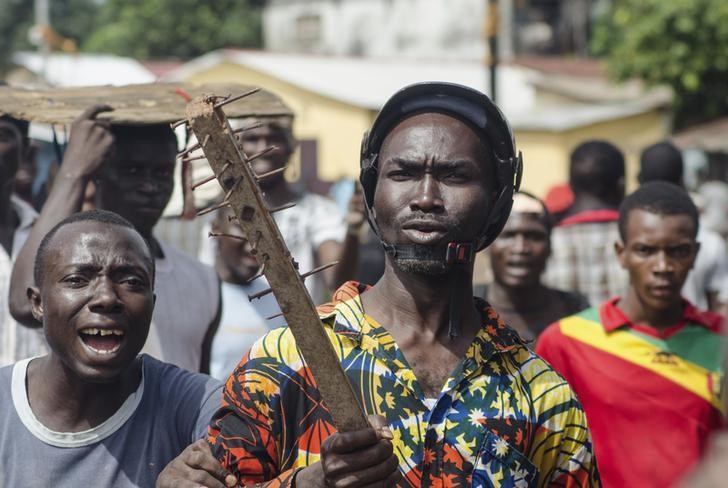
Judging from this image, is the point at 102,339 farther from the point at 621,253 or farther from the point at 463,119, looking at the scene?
the point at 621,253

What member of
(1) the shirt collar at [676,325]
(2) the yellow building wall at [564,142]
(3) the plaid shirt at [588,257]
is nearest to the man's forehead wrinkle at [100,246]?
(1) the shirt collar at [676,325]

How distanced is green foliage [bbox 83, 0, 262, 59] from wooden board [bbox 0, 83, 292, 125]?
119 feet

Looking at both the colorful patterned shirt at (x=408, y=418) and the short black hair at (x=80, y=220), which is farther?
the short black hair at (x=80, y=220)

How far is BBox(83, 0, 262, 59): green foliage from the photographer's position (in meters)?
41.2

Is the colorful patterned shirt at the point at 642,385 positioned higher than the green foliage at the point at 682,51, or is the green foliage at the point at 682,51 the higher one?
the green foliage at the point at 682,51

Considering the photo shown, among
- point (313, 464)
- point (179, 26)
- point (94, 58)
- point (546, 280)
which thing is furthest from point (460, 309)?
point (179, 26)

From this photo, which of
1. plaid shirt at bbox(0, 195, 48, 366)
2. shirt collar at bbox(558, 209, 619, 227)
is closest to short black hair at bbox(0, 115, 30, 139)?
plaid shirt at bbox(0, 195, 48, 366)

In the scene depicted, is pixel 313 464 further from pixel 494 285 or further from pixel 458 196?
pixel 494 285

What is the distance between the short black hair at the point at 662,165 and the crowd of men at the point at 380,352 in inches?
82.1

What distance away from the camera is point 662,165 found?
7785 mm

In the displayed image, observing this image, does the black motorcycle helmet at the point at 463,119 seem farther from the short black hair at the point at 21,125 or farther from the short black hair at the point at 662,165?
the short black hair at the point at 662,165

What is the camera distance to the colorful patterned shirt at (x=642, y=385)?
5.11m

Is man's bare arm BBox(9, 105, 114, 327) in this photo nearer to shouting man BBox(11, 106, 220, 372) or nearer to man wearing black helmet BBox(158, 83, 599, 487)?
shouting man BBox(11, 106, 220, 372)

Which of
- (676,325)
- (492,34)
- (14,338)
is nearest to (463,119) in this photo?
(14,338)
